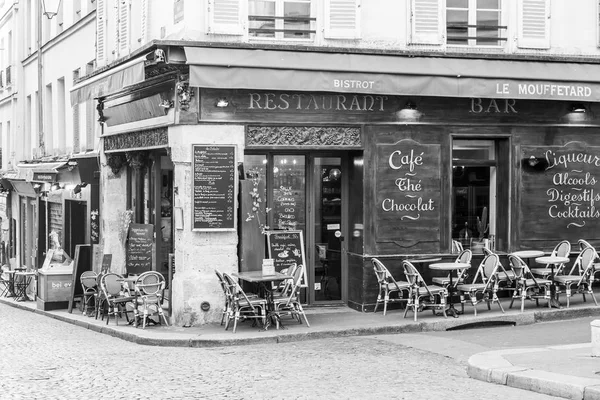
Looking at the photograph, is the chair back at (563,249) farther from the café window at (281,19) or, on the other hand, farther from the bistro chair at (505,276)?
the café window at (281,19)

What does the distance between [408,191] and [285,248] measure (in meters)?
2.12

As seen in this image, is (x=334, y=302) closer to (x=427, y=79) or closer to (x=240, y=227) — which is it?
(x=240, y=227)

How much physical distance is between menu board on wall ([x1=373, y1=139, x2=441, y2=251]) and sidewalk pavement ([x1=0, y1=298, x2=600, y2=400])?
1.25m

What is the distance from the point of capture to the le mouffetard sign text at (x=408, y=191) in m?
14.1

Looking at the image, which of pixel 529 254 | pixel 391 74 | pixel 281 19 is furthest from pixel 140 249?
pixel 529 254

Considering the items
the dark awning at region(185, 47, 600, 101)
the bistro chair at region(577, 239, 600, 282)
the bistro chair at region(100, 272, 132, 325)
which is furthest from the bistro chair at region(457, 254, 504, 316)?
the bistro chair at region(100, 272, 132, 325)

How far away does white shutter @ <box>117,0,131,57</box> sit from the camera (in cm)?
1688

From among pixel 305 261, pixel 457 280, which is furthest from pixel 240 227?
pixel 457 280

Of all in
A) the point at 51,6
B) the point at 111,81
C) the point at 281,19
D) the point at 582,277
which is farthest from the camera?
the point at 51,6

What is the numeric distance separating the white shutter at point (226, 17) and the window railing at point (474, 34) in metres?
3.39

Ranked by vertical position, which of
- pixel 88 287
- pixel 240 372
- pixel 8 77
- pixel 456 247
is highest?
pixel 8 77

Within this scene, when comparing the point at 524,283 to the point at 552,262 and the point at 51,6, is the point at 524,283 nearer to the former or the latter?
the point at 552,262

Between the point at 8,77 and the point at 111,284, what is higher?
the point at 8,77

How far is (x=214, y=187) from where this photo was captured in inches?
527
